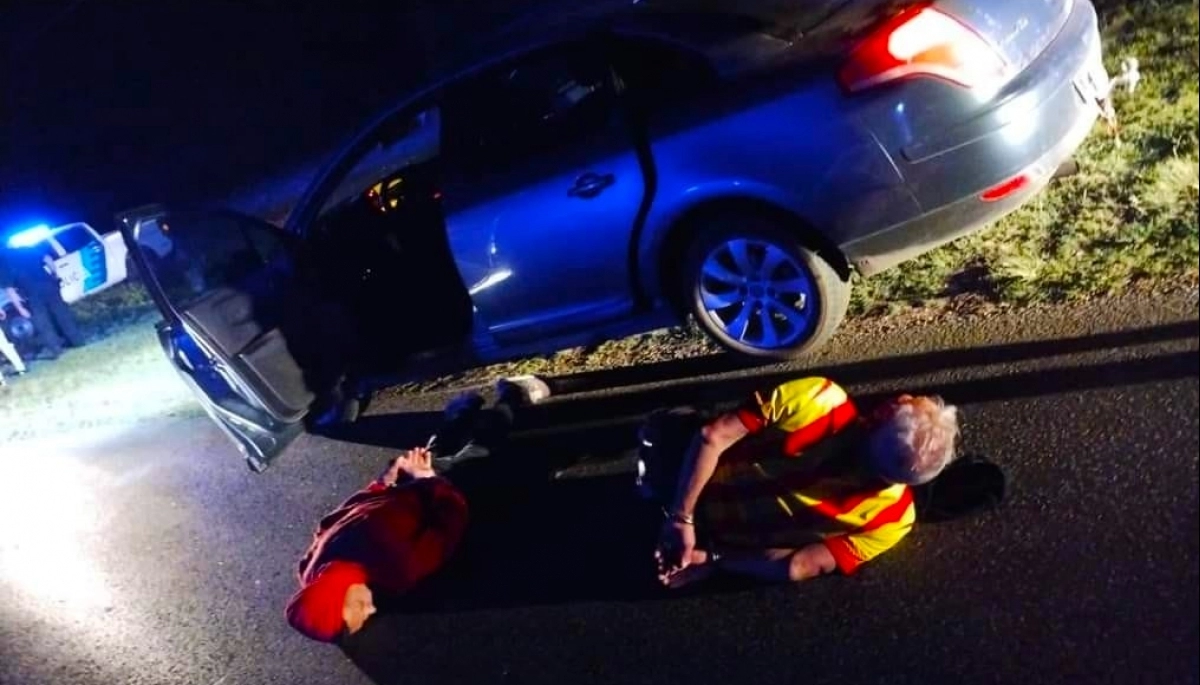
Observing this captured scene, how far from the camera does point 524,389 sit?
3.86 metres

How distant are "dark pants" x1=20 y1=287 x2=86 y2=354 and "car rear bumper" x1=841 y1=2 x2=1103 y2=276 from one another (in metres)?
3.76

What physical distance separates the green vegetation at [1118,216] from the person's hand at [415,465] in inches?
64.4

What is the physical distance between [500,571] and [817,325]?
4.32 feet

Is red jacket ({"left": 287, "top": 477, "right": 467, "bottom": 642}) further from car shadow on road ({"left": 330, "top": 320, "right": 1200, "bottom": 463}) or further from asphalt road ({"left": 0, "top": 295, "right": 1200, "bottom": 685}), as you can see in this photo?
car shadow on road ({"left": 330, "top": 320, "right": 1200, "bottom": 463})

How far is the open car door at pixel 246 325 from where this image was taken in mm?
3754

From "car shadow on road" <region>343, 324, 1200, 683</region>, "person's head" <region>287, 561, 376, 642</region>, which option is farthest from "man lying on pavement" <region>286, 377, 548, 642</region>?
"car shadow on road" <region>343, 324, 1200, 683</region>

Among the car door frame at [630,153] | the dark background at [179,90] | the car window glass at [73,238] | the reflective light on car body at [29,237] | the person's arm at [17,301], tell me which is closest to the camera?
the car door frame at [630,153]

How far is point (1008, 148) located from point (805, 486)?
115cm

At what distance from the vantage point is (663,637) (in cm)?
277

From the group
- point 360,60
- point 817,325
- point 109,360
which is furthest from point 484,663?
point 360,60

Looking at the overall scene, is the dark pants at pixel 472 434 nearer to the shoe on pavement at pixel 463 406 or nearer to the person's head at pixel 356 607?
the shoe on pavement at pixel 463 406

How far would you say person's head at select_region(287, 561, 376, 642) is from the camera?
119 inches

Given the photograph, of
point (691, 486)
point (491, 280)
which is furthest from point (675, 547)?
point (491, 280)

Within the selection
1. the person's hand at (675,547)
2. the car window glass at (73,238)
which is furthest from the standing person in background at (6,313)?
the person's hand at (675,547)
